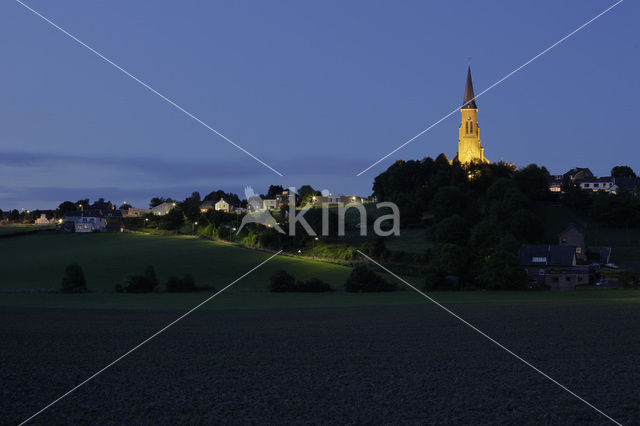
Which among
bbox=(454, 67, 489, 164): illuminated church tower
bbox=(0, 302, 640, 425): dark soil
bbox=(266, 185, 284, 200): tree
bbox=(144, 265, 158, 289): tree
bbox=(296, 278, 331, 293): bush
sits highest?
bbox=(454, 67, 489, 164): illuminated church tower

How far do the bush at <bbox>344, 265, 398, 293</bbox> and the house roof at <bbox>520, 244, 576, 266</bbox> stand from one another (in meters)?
15.6

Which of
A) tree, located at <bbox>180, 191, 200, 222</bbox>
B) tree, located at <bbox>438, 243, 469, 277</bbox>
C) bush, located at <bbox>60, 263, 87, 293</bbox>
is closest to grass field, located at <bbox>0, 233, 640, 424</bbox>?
bush, located at <bbox>60, 263, 87, 293</bbox>

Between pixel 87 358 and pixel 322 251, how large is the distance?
157 ft

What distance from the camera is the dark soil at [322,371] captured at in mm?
10320

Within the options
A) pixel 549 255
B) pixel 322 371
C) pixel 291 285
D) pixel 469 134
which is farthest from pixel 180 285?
pixel 469 134

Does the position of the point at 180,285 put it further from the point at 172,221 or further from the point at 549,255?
the point at 172,221

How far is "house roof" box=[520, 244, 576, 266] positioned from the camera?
5128cm

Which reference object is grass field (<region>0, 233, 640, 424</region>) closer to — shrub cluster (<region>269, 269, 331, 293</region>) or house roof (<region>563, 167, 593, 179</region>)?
shrub cluster (<region>269, 269, 331, 293</region>)

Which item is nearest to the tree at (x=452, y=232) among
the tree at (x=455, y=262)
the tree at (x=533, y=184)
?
the tree at (x=455, y=262)

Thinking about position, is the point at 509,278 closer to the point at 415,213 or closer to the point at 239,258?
the point at 239,258

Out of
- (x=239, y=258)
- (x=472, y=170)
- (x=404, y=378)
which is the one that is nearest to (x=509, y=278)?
(x=239, y=258)

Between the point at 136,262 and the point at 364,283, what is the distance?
2863cm

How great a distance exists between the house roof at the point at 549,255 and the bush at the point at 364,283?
1556cm

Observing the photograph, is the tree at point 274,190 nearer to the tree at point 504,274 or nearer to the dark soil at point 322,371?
the tree at point 504,274
